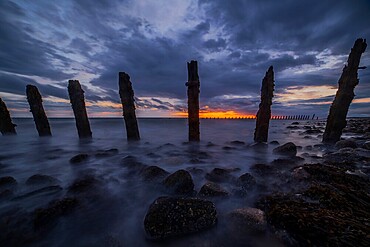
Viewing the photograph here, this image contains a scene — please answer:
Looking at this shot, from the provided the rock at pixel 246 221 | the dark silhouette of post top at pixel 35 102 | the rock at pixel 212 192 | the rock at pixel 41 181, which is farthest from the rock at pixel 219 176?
the dark silhouette of post top at pixel 35 102

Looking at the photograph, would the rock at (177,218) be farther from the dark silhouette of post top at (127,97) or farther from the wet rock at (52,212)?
the dark silhouette of post top at (127,97)

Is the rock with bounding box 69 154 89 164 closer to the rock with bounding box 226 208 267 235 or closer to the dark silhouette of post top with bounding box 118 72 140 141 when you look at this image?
the dark silhouette of post top with bounding box 118 72 140 141

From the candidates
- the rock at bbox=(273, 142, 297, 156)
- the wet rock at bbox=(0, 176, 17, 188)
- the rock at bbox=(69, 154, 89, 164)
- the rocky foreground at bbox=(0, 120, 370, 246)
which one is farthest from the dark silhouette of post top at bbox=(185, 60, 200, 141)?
the wet rock at bbox=(0, 176, 17, 188)

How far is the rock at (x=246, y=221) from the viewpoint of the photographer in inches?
91.3

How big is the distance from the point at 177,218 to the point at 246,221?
106cm

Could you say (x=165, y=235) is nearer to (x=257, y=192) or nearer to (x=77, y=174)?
(x=257, y=192)

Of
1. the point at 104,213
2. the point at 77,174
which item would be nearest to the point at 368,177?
the point at 104,213

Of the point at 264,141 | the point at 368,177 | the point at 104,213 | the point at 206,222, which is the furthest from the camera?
the point at 264,141

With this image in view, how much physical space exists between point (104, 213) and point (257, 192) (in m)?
3.05

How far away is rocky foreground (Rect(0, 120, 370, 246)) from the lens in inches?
82.5

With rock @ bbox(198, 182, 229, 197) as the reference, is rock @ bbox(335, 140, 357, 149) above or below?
above

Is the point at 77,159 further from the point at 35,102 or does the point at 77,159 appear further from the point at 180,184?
the point at 35,102

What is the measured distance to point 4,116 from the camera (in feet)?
44.9

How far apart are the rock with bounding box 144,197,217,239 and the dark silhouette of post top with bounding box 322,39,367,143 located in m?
10.0
